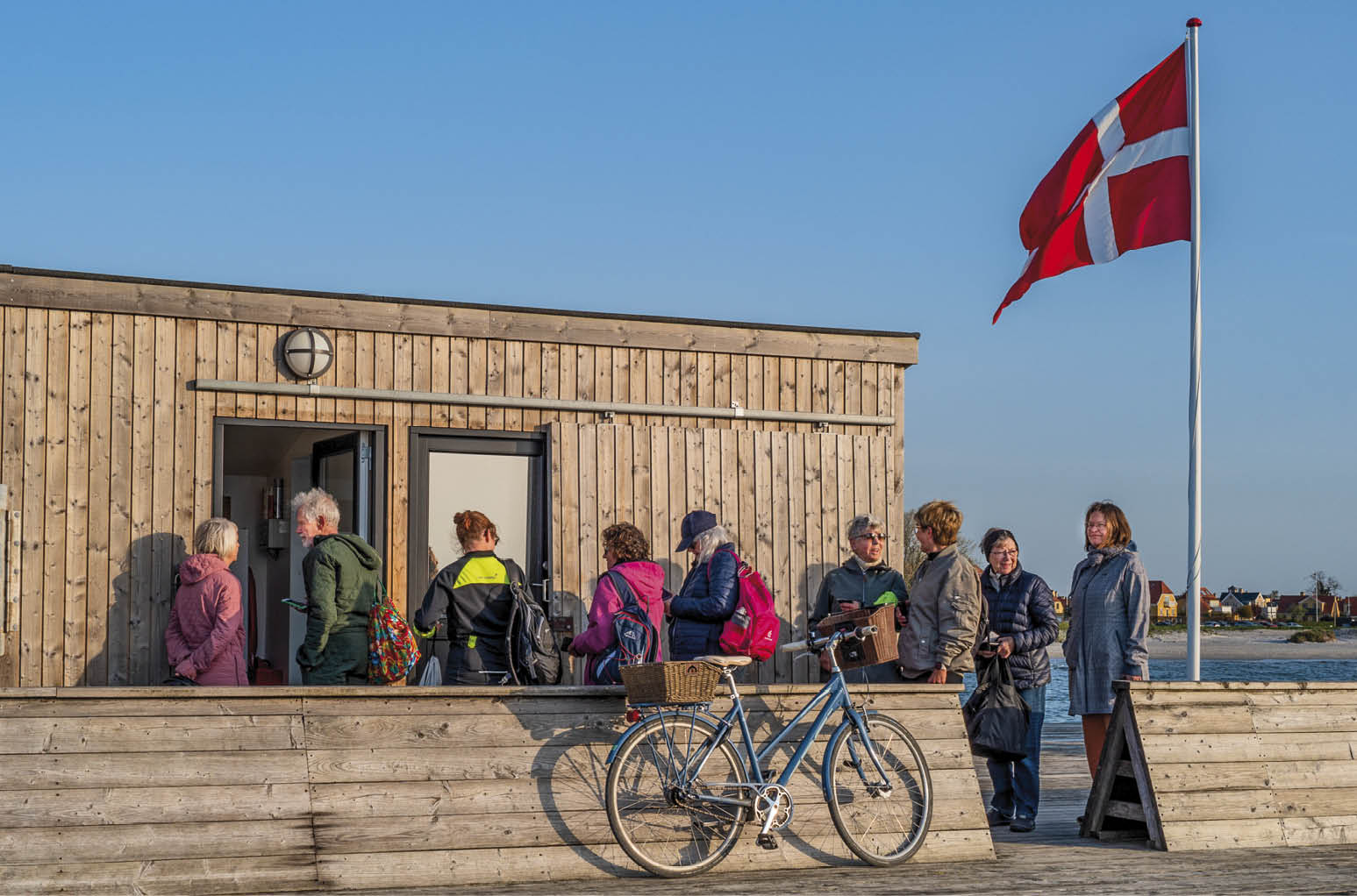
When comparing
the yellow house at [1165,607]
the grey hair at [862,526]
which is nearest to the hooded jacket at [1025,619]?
the grey hair at [862,526]

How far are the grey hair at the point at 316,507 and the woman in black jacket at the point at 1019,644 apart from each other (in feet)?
10.7

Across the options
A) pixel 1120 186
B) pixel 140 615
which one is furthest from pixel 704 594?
pixel 1120 186

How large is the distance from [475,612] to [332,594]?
2.25 feet

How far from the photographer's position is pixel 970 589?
7.14 meters

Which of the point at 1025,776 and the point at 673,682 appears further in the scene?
the point at 1025,776

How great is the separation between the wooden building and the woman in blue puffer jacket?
1.78 m

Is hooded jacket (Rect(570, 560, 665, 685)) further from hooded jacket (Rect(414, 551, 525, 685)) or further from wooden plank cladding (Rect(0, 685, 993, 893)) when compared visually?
hooded jacket (Rect(414, 551, 525, 685))

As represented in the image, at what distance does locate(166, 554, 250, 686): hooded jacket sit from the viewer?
7062mm

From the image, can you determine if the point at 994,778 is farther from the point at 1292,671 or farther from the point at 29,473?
the point at 1292,671

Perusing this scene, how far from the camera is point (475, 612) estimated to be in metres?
7.40

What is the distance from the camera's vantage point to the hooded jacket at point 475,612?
24.1ft

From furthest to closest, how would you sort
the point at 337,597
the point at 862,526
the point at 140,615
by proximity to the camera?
1. the point at 140,615
2. the point at 862,526
3. the point at 337,597

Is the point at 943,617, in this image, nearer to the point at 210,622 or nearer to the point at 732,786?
the point at 732,786

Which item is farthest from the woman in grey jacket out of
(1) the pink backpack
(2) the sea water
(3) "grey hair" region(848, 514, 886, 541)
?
(2) the sea water
